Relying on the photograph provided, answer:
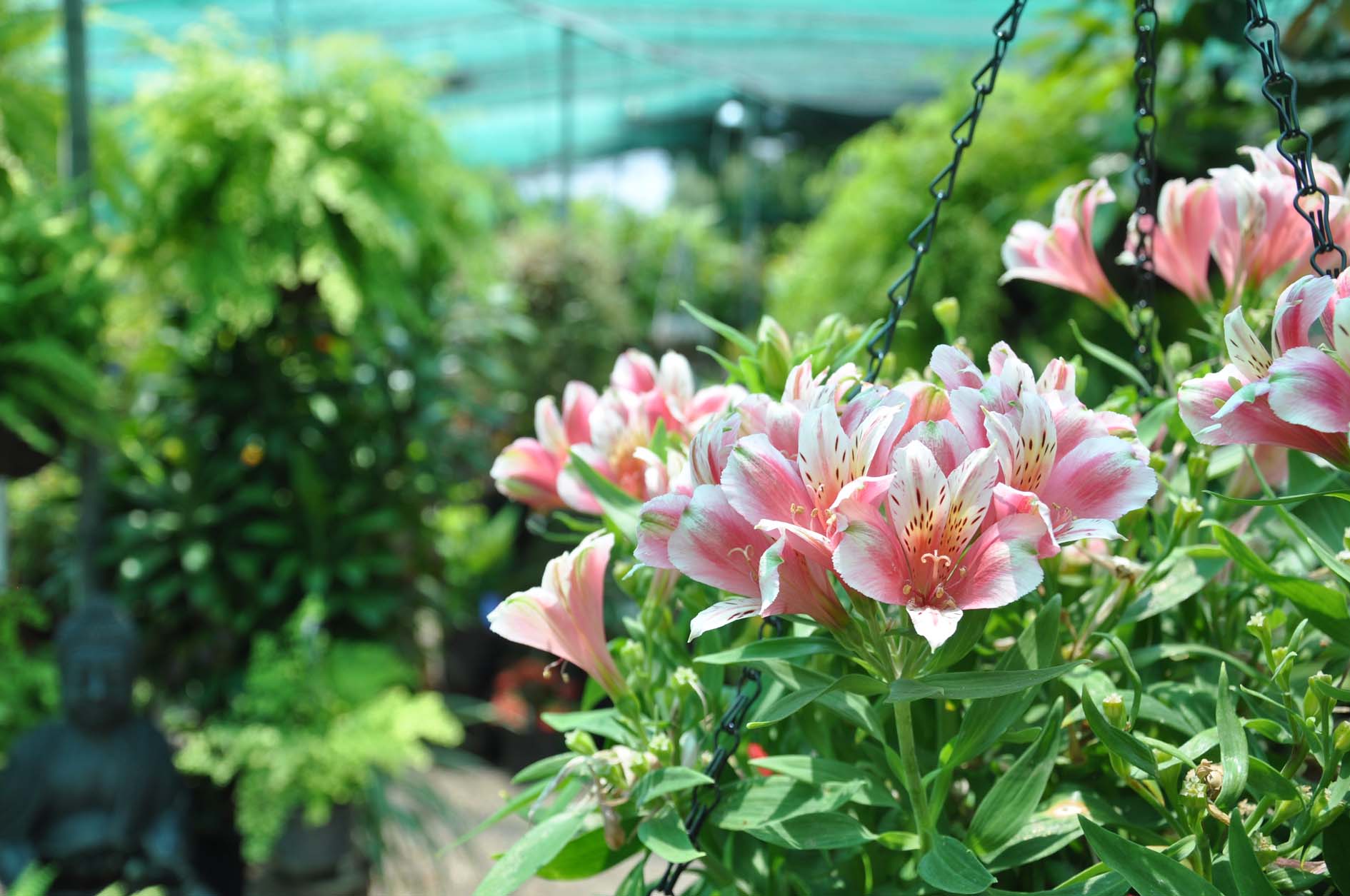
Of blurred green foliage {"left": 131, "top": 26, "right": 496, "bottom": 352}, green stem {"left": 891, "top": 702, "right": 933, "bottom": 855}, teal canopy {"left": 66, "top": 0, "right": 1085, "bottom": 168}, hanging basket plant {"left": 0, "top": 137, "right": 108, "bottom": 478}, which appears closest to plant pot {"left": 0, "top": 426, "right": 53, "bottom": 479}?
hanging basket plant {"left": 0, "top": 137, "right": 108, "bottom": 478}

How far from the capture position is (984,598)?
0.43 meters

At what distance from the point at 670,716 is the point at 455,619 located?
1981 millimetres

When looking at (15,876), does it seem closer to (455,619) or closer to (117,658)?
(117,658)

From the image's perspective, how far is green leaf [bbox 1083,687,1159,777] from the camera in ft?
1.49

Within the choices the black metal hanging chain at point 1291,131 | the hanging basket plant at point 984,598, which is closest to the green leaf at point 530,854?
the hanging basket plant at point 984,598

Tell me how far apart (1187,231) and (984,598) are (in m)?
0.38

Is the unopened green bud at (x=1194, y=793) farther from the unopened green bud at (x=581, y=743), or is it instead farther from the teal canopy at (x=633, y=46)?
the teal canopy at (x=633, y=46)

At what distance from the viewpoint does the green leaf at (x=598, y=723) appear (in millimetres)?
586

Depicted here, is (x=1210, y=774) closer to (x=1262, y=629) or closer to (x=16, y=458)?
(x=1262, y=629)

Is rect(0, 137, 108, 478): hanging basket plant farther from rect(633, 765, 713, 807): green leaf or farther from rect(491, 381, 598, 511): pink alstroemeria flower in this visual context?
rect(633, 765, 713, 807): green leaf

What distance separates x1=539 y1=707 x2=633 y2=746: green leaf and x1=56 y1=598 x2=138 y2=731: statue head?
1318mm

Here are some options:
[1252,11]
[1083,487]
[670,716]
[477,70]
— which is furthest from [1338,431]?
[477,70]

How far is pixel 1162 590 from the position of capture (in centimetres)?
58

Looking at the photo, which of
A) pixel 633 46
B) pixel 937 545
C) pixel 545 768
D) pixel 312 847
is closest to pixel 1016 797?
pixel 937 545
